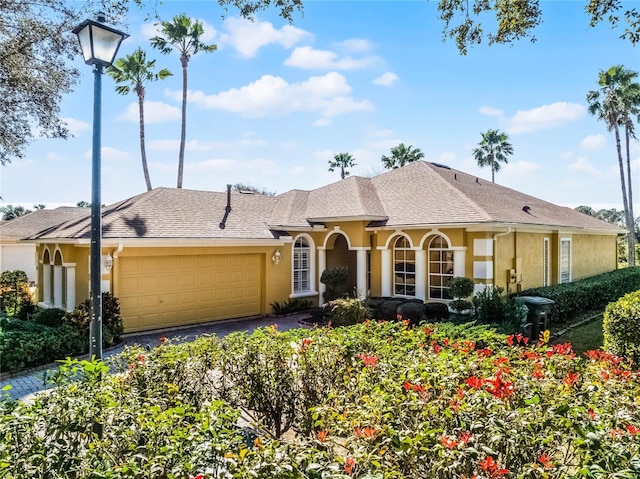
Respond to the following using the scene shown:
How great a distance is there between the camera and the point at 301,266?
17359 mm

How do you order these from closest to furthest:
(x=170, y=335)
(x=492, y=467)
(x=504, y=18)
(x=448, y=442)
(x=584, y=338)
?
(x=492, y=467)
(x=448, y=442)
(x=504, y=18)
(x=584, y=338)
(x=170, y=335)

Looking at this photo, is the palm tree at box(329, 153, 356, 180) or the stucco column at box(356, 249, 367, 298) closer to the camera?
the stucco column at box(356, 249, 367, 298)

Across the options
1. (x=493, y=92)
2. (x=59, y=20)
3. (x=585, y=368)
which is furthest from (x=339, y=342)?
(x=59, y=20)

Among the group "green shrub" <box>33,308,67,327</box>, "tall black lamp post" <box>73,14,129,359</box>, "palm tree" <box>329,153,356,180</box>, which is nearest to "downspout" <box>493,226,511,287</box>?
"tall black lamp post" <box>73,14,129,359</box>

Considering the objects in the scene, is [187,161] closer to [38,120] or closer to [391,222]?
[38,120]

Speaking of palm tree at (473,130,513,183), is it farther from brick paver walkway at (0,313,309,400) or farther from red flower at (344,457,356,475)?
red flower at (344,457,356,475)

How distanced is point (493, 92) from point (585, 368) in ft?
38.1

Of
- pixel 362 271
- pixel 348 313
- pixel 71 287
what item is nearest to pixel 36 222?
pixel 71 287

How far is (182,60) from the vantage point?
1184 inches

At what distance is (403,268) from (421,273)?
1056 mm

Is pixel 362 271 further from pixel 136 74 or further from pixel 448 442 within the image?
pixel 136 74

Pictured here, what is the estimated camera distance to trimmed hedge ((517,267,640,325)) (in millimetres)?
14070

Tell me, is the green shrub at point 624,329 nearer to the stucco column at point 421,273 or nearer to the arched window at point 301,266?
the stucco column at point 421,273

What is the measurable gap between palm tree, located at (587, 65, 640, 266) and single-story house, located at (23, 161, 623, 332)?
51.9 feet
